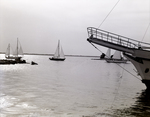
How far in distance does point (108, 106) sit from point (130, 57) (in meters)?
6.60

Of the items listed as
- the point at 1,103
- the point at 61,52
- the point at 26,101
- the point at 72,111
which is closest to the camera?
the point at 72,111

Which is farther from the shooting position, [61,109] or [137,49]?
[137,49]

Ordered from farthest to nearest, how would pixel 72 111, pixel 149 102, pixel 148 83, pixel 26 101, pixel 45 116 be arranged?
pixel 148 83, pixel 149 102, pixel 26 101, pixel 72 111, pixel 45 116

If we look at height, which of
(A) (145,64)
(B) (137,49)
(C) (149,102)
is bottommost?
(C) (149,102)

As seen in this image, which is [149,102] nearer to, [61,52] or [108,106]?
[108,106]

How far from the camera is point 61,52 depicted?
119 meters

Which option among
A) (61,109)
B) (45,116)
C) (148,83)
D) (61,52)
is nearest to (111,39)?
(148,83)

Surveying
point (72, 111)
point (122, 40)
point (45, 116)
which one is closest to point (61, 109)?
point (72, 111)

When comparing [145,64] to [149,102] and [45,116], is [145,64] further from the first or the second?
[45,116]

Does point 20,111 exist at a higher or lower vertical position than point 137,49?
lower

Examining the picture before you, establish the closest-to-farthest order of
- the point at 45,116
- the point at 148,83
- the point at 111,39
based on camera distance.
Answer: the point at 45,116 → the point at 111,39 → the point at 148,83

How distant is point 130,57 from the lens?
20531 millimetres

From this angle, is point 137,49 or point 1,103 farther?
point 137,49

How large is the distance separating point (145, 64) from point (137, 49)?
1.53m
